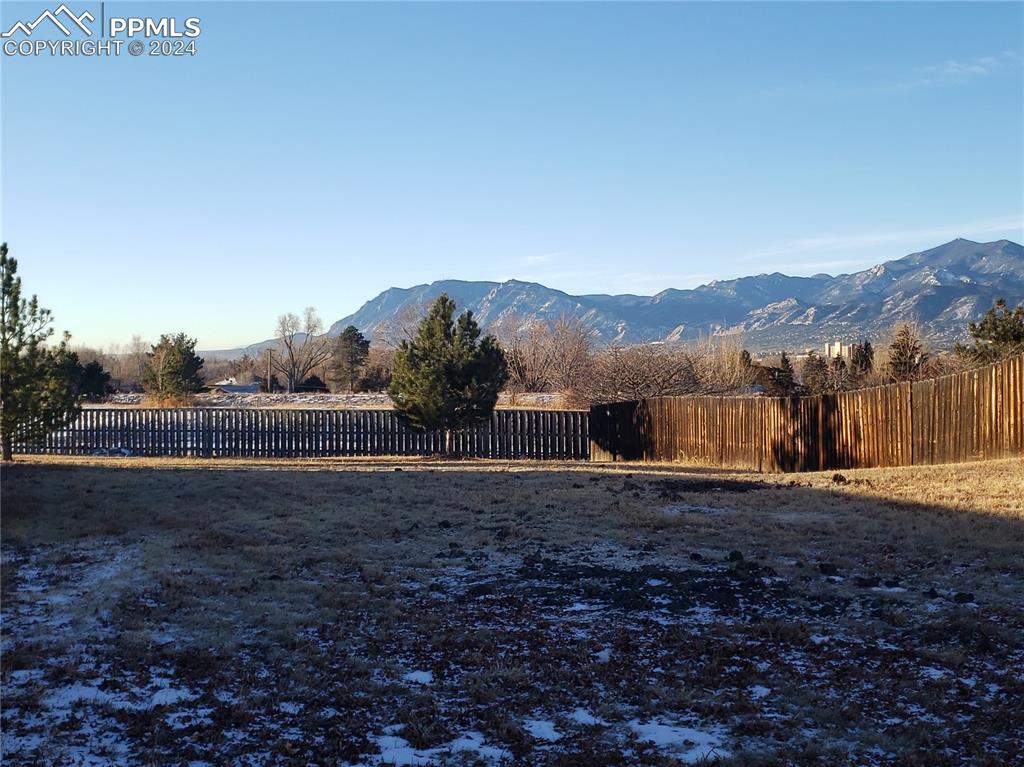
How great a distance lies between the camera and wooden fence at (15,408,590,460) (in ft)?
90.3

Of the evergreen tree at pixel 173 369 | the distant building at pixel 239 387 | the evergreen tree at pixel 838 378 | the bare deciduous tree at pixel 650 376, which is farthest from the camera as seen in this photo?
the distant building at pixel 239 387

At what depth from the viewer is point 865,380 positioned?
1435 inches

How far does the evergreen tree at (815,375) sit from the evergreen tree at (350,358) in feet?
97.5

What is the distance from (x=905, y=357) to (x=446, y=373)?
1765 centimetres

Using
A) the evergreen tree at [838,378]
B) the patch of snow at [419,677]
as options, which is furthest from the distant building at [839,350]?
the patch of snow at [419,677]

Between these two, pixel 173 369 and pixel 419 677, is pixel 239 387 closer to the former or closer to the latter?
pixel 173 369

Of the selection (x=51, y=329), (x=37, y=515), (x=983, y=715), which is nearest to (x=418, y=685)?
(x=983, y=715)

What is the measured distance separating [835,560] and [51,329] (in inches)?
583

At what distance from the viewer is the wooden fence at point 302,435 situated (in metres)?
27.5

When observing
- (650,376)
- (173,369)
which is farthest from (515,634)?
(173,369)

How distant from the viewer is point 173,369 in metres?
43.6

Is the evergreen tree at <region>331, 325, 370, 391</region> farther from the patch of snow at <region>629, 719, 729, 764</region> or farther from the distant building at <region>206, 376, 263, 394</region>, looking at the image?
the patch of snow at <region>629, 719, 729, 764</region>

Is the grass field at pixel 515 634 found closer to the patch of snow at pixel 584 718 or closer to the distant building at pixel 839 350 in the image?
the patch of snow at pixel 584 718

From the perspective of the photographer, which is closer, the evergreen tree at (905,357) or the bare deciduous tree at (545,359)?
the evergreen tree at (905,357)
